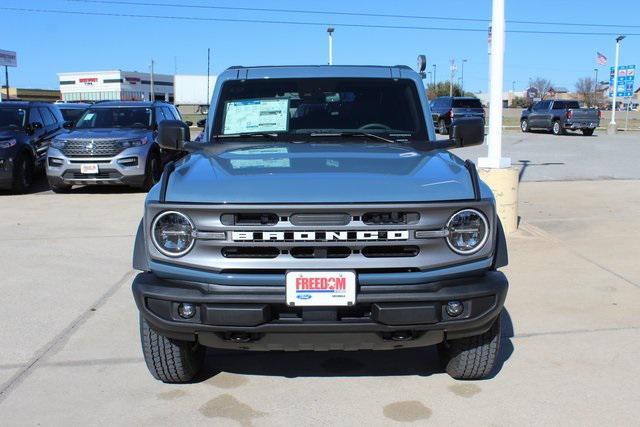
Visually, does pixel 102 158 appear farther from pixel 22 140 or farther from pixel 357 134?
pixel 357 134

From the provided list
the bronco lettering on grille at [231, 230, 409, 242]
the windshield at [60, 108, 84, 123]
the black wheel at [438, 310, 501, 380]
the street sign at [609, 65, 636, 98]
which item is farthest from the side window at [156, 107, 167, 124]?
the street sign at [609, 65, 636, 98]

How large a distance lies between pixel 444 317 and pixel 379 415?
0.74 metres

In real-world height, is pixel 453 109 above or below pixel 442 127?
above

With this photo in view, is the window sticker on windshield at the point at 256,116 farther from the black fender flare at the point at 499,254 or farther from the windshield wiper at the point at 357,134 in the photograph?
the black fender flare at the point at 499,254

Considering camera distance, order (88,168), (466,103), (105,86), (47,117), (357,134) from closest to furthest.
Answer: (357,134) < (88,168) < (47,117) < (466,103) < (105,86)

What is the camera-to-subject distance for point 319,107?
15.0 feet

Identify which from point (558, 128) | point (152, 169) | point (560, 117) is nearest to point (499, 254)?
point (152, 169)

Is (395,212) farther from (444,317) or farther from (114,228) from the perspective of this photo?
(114,228)

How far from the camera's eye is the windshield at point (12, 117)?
12602 mm

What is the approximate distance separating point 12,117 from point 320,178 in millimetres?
11456

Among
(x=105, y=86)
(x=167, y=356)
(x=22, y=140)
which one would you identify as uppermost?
(x=105, y=86)

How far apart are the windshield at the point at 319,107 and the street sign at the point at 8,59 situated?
36719 mm

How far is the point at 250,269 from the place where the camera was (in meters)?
3.08

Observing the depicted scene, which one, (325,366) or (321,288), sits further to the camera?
(325,366)
